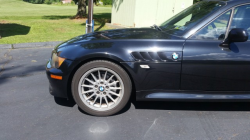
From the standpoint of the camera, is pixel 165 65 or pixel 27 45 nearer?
pixel 165 65

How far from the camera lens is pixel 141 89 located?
3.50m

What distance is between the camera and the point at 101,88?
3.59 m

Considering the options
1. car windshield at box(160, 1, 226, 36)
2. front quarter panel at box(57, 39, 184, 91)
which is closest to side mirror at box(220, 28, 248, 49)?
car windshield at box(160, 1, 226, 36)

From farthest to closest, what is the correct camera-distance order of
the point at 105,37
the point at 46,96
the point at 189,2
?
the point at 189,2
the point at 46,96
the point at 105,37

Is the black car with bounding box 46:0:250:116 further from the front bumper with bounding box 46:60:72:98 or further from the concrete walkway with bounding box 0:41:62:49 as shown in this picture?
the concrete walkway with bounding box 0:41:62:49

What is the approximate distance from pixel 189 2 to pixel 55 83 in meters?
12.9

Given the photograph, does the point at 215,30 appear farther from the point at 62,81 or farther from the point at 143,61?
the point at 62,81

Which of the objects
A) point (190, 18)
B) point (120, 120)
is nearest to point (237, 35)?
point (190, 18)

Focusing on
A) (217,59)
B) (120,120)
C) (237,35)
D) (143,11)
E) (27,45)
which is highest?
(143,11)

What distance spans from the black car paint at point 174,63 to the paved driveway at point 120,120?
34cm

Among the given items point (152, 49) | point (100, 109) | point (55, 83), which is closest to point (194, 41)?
point (152, 49)

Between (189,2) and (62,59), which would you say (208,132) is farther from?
(189,2)

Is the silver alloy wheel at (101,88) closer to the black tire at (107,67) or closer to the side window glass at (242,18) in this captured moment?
the black tire at (107,67)

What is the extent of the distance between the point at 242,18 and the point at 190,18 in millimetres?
687
